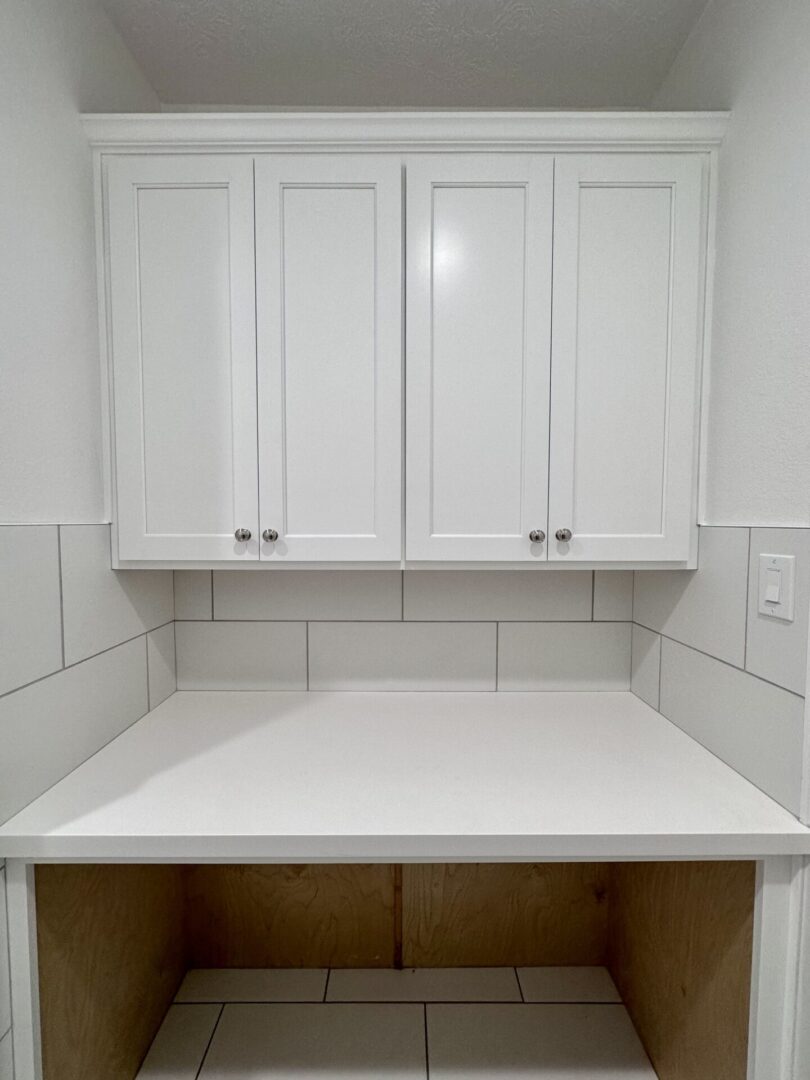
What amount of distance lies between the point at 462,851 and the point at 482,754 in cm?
30

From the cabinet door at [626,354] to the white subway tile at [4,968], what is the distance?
1.12 m

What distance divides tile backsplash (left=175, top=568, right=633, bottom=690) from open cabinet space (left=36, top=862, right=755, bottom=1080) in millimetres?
495

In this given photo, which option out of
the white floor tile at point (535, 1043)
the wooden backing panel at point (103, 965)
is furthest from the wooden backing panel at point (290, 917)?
the white floor tile at point (535, 1043)

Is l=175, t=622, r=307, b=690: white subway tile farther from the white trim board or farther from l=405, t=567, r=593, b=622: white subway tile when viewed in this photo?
the white trim board

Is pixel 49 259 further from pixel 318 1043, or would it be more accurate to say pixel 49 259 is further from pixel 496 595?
pixel 318 1043

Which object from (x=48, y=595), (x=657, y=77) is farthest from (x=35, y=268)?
(x=657, y=77)

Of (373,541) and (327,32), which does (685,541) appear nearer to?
(373,541)

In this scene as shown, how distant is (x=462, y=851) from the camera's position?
83 cm

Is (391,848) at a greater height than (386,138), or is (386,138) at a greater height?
(386,138)

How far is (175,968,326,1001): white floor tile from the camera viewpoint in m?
1.43

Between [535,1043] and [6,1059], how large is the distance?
1088mm

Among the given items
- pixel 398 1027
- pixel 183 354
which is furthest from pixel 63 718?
pixel 398 1027

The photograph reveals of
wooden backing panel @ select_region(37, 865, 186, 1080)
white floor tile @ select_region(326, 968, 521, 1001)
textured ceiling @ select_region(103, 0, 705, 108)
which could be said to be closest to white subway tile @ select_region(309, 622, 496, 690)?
wooden backing panel @ select_region(37, 865, 186, 1080)

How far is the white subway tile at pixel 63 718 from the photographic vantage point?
0.87 metres
